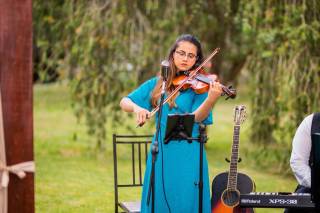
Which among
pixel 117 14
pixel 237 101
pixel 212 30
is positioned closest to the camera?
pixel 117 14

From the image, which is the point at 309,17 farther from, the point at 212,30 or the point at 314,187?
the point at 314,187

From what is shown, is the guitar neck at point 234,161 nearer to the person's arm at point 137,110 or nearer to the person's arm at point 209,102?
the person's arm at point 209,102

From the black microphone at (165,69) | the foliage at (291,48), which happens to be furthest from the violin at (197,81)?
the foliage at (291,48)

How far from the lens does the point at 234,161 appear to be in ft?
17.1

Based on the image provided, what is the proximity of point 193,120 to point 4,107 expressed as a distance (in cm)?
125

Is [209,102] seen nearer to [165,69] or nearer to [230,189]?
[165,69]

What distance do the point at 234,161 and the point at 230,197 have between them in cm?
32

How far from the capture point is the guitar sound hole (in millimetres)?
5355

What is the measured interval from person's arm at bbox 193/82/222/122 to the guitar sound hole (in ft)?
3.31

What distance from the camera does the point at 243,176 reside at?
17.9 ft

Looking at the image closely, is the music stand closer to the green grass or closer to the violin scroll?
the violin scroll

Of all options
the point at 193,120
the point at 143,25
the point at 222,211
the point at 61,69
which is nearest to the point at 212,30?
the point at 143,25

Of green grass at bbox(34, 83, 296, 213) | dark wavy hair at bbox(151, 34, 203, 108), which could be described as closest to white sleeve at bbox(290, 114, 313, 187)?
dark wavy hair at bbox(151, 34, 203, 108)

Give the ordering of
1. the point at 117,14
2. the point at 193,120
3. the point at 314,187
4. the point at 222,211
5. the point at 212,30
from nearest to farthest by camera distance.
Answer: the point at 314,187 → the point at 193,120 → the point at 222,211 → the point at 117,14 → the point at 212,30
